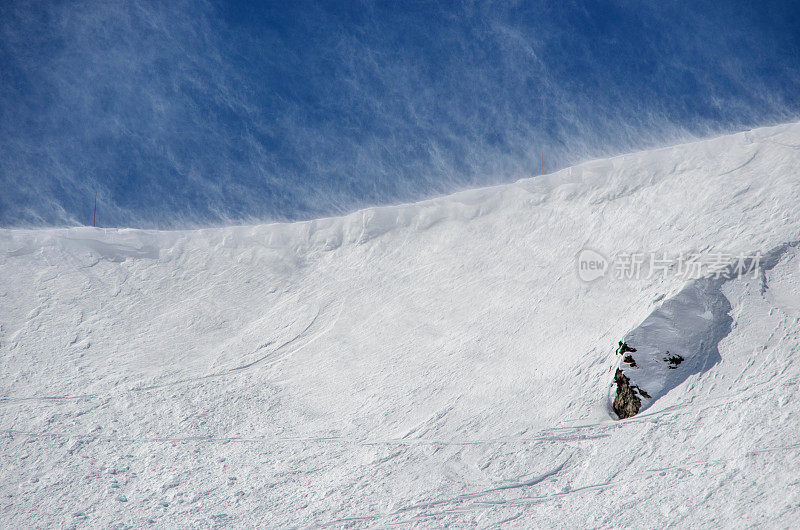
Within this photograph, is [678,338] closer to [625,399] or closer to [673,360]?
[673,360]

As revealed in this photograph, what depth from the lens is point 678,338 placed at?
6.54 meters

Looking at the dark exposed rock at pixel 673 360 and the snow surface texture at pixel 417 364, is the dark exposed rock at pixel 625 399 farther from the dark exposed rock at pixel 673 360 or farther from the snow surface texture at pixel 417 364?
the dark exposed rock at pixel 673 360

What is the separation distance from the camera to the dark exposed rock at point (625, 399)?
20.5ft

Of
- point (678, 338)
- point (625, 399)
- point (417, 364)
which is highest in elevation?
point (678, 338)

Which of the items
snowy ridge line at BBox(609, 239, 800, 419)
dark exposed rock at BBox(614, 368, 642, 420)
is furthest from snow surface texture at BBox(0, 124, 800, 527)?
dark exposed rock at BBox(614, 368, 642, 420)

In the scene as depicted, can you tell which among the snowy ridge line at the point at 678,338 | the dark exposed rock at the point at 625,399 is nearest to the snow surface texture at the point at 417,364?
the snowy ridge line at the point at 678,338

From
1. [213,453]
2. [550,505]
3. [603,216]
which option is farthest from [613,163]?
[213,453]

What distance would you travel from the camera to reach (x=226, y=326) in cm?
969

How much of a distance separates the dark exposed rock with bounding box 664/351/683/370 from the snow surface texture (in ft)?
0.44

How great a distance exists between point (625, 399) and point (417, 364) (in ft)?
8.32

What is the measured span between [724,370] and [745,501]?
1548 mm

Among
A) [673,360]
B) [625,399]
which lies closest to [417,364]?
[625,399]

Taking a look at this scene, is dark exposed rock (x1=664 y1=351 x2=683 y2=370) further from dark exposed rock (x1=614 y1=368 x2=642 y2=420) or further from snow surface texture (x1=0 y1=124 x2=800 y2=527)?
dark exposed rock (x1=614 y1=368 x2=642 y2=420)

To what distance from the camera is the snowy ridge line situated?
249 inches
